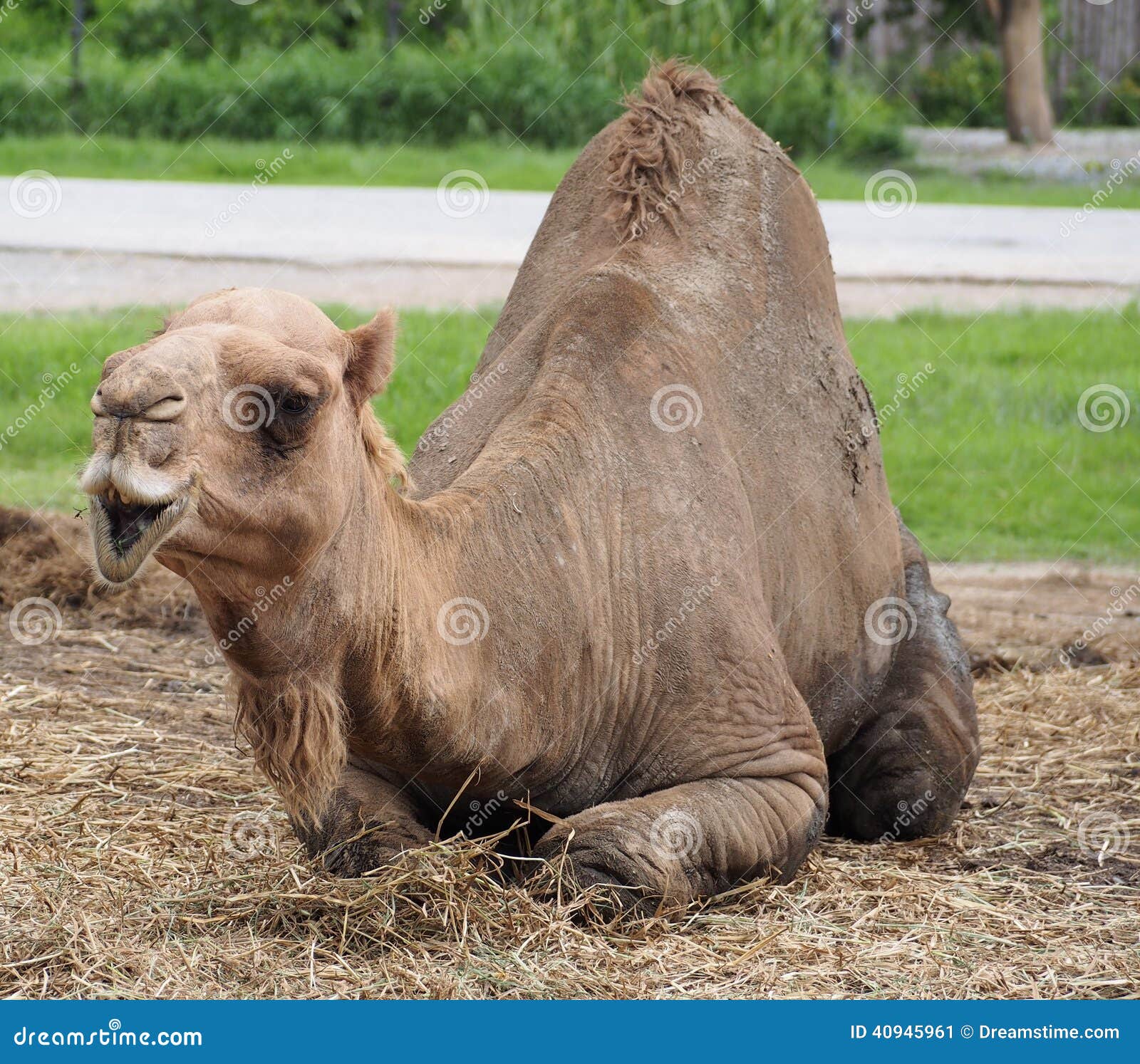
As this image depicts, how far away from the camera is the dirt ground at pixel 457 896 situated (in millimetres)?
4223

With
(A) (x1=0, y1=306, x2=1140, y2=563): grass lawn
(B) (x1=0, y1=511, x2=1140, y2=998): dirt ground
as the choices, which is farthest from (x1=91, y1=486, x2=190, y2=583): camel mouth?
(A) (x1=0, y1=306, x2=1140, y2=563): grass lawn

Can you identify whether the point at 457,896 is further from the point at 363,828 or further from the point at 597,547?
the point at 597,547

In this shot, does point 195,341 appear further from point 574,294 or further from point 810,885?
point 810,885

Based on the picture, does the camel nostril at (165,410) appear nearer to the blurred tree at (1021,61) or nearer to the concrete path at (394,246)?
the concrete path at (394,246)

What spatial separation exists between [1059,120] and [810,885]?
23100mm

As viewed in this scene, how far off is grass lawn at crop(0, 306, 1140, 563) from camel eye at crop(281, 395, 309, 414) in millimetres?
6254

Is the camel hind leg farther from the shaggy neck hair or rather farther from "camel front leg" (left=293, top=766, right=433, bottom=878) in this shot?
the shaggy neck hair

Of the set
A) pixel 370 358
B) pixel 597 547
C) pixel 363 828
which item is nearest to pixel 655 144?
pixel 597 547

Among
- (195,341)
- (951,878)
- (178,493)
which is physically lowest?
(951,878)

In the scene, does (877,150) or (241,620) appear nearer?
(241,620)

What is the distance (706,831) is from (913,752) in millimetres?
1412

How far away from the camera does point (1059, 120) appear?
85.8 ft

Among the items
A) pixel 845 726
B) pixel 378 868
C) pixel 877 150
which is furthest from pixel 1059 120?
pixel 378 868

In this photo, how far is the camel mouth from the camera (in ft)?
11.3
